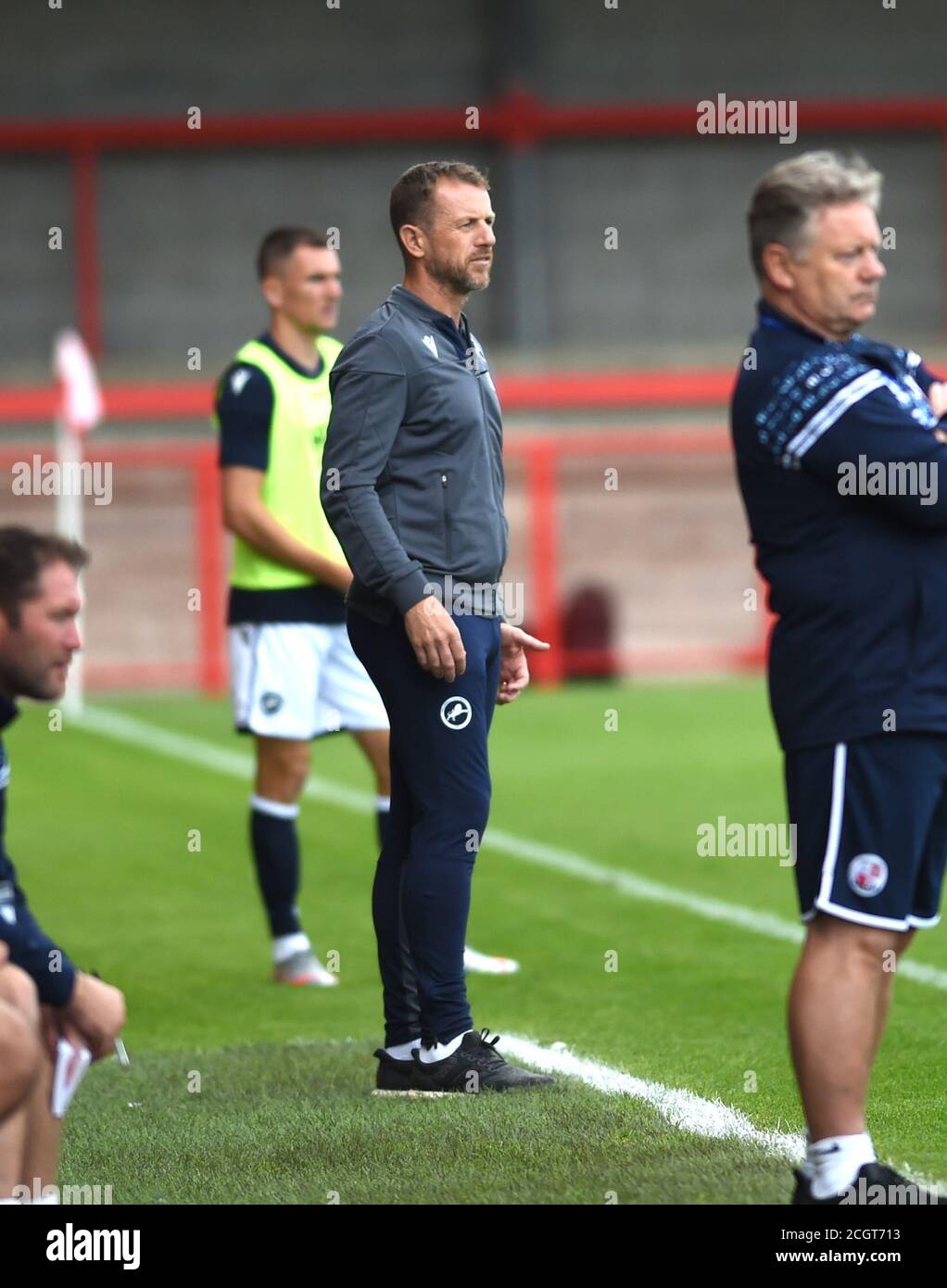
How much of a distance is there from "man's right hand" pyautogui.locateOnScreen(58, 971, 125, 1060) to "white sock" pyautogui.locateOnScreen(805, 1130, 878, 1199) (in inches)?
49.8

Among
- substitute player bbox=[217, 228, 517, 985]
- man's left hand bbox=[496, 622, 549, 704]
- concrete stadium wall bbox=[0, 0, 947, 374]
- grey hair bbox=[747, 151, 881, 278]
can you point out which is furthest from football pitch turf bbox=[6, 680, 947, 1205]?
concrete stadium wall bbox=[0, 0, 947, 374]

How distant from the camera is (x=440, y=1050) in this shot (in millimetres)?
5320

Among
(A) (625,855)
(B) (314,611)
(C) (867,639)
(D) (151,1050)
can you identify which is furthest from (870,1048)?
(A) (625,855)

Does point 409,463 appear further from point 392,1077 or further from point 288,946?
point 288,946

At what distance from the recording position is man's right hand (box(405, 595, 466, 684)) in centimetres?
500

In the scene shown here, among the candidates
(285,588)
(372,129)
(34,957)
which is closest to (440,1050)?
(34,957)

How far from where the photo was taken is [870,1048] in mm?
3969

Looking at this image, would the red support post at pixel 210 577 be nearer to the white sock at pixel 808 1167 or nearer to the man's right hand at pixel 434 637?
the man's right hand at pixel 434 637

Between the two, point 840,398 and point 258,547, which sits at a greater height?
point 840,398

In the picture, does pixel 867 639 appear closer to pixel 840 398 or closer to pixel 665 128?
pixel 840 398

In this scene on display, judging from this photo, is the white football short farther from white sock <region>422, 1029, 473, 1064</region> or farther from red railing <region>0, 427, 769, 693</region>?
red railing <region>0, 427, 769, 693</region>

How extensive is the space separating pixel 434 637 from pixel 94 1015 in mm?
1434

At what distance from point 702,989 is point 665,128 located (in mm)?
19732

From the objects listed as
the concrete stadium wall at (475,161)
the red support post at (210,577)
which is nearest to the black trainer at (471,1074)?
the red support post at (210,577)
